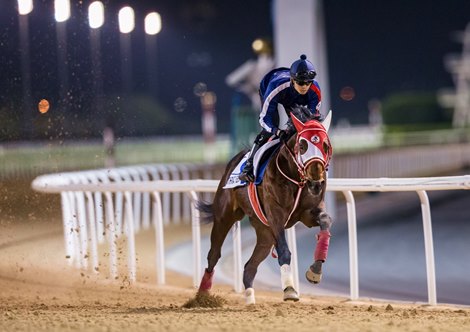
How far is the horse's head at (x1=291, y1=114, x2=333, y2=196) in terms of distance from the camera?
5.75 meters

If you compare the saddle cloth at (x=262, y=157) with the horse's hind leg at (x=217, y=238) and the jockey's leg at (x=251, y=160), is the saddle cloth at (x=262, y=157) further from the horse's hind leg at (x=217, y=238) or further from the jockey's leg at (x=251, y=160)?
the horse's hind leg at (x=217, y=238)

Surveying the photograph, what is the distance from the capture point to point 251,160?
21.6 ft

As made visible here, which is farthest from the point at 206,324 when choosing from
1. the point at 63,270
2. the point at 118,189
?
the point at 63,270

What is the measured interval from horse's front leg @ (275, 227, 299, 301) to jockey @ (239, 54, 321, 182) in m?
0.59

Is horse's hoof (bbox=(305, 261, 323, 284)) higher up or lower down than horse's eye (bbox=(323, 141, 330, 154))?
lower down

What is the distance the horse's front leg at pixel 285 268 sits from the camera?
19.3ft

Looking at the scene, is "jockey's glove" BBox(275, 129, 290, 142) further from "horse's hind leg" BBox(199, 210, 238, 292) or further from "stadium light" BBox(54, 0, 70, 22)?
"stadium light" BBox(54, 0, 70, 22)

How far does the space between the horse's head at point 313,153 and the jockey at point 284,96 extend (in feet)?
1.09

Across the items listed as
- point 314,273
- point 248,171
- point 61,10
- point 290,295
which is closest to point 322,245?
point 314,273

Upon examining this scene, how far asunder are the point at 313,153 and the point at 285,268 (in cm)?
78

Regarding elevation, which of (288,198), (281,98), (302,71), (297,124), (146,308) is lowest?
(146,308)

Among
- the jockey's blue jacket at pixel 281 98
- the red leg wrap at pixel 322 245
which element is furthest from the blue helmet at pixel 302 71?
the red leg wrap at pixel 322 245

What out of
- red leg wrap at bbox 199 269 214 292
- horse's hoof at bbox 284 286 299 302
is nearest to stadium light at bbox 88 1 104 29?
red leg wrap at bbox 199 269 214 292

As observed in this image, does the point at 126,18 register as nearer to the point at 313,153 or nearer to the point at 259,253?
the point at 259,253
